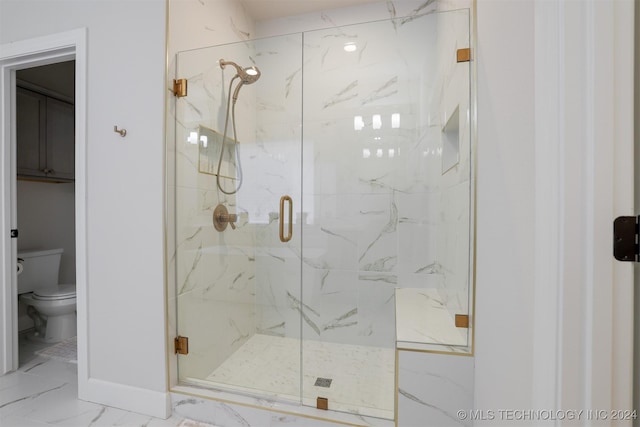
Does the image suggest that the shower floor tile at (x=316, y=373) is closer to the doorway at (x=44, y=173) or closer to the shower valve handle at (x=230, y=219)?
the shower valve handle at (x=230, y=219)

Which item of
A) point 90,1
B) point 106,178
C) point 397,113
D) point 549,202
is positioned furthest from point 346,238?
point 90,1

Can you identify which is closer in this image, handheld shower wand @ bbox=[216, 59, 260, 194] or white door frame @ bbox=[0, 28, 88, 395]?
white door frame @ bbox=[0, 28, 88, 395]

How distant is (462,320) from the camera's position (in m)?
1.40

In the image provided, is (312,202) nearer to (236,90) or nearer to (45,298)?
(236,90)

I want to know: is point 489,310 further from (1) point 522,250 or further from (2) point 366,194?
(2) point 366,194

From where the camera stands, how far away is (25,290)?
255cm

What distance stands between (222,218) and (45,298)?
5.85ft

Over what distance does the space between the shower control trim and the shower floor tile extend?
77 centimetres

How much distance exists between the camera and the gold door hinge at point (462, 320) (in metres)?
1.37

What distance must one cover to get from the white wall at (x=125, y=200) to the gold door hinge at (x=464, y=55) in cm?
151

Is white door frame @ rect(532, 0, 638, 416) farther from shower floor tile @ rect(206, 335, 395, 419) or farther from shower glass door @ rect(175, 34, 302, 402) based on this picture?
shower glass door @ rect(175, 34, 302, 402)

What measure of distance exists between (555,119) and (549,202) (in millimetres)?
190

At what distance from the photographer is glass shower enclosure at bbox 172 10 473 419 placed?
68.2 inches

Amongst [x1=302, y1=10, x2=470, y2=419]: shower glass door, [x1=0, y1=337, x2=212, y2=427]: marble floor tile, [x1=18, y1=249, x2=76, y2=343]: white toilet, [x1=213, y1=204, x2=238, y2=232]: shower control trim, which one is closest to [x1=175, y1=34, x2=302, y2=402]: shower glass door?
[x1=213, y1=204, x2=238, y2=232]: shower control trim
